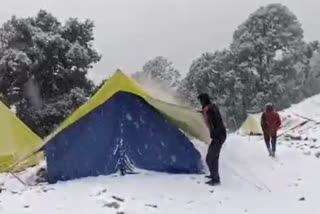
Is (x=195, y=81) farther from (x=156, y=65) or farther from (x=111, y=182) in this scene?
(x=111, y=182)

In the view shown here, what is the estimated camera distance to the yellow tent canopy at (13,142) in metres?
12.6

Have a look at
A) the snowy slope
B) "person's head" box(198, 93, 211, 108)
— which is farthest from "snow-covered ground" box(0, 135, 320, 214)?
the snowy slope

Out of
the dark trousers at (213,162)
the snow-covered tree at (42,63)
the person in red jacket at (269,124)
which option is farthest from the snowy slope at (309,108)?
the dark trousers at (213,162)

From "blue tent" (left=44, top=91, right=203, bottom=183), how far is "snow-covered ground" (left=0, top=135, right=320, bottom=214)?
36 cm

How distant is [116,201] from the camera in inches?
327

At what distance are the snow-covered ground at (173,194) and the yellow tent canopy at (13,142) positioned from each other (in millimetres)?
1552

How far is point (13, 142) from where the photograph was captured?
13.4 m

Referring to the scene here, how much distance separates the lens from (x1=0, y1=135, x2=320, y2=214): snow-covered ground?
8.14 meters

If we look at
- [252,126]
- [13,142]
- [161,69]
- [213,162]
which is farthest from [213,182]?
[161,69]

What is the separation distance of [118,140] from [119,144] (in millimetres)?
80

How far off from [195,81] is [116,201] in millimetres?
44068

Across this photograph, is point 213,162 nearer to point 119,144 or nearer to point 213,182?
point 213,182

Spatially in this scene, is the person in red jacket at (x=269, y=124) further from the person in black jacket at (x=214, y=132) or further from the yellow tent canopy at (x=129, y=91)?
the person in black jacket at (x=214, y=132)

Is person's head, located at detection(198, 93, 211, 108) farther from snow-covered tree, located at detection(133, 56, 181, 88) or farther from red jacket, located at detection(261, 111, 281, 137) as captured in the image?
snow-covered tree, located at detection(133, 56, 181, 88)
